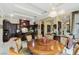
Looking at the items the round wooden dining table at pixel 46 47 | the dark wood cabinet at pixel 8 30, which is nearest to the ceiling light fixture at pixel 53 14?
the round wooden dining table at pixel 46 47

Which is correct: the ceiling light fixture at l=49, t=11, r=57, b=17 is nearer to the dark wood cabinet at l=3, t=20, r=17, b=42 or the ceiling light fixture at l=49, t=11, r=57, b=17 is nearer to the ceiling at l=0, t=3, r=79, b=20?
the ceiling at l=0, t=3, r=79, b=20

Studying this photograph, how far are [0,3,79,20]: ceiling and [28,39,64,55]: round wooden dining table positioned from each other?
0.25 m

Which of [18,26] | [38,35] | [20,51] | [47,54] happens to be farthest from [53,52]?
[18,26]

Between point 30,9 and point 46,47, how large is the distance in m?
0.40

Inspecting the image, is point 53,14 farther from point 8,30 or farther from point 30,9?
point 8,30

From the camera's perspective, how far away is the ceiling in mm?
1520

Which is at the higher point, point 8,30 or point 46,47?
point 8,30

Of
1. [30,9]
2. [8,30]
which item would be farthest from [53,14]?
[8,30]

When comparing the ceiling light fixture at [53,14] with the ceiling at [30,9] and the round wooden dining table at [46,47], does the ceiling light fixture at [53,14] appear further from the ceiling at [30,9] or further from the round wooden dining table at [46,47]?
the round wooden dining table at [46,47]

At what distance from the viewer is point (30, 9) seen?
1.54 m

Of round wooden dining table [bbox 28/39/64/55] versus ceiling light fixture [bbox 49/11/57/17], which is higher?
ceiling light fixture [bbox 49/11/57/17]

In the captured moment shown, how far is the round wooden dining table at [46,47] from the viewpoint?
154 cm

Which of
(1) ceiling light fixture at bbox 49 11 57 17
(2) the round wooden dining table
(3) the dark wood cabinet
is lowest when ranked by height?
(2) the round wooden dining table

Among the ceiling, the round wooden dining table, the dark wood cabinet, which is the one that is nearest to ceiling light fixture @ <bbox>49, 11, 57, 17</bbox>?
the ceiling
